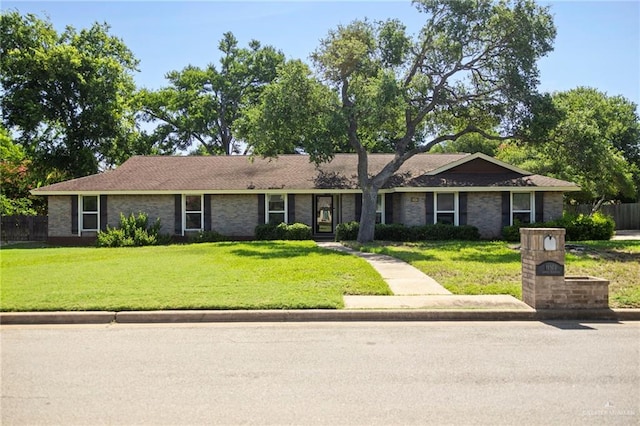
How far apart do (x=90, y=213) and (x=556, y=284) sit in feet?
75.6

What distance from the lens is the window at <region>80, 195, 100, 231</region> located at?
85.9 feet

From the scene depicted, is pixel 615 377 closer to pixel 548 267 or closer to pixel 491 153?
pixel 548 267

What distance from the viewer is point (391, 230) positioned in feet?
79.4

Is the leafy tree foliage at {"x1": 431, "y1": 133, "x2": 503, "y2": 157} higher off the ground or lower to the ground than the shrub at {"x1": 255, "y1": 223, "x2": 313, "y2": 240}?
higher

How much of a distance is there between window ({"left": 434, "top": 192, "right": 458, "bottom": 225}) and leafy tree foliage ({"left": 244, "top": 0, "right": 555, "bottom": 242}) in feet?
9.21

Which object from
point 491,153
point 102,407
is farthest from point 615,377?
point 491,153

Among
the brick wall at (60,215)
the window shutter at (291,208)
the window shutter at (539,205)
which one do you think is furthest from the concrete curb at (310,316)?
the brick wall at (60,215)

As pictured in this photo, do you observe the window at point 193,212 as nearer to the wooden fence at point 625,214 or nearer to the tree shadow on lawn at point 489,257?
the tree shadow on lawn at point 489,257

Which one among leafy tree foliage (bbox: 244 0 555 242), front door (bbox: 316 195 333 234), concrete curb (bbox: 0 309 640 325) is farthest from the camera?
front door (bbox: 316 195 333 234)

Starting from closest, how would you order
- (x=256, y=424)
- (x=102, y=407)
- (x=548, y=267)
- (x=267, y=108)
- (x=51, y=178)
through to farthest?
(x=256, y=424)
(x=102, y=407)
(x=548, y=267)
(x=267, y=108)
(x=51, y=178)

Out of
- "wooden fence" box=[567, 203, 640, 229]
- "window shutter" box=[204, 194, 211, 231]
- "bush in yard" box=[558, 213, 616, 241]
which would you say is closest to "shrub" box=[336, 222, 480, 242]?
"bush in yard" box=[558, 213, 616, 241]

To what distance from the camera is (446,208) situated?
83.5 ft

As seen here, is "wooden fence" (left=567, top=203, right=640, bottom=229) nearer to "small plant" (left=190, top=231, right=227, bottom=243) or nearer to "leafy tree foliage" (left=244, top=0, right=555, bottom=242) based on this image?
"leafy tree foliage" (left=244, top=0, right=555, bottom=242)

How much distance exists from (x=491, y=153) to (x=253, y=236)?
1363 inches
